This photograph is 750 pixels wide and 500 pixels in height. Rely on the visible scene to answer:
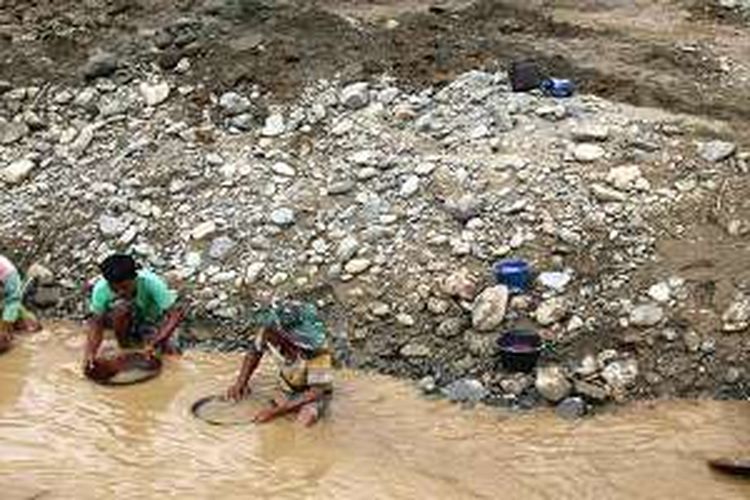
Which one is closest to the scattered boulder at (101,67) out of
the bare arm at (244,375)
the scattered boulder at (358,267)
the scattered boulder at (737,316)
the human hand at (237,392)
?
the scattered boulder at (358,267)

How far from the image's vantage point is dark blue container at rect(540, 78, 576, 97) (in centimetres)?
957

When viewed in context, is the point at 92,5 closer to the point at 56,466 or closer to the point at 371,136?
the point at 371,136

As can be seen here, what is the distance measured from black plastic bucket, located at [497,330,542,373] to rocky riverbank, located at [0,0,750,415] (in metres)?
0.07

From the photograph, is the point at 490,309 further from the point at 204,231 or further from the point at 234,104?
the point at 234,104

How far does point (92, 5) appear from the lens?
474 inches

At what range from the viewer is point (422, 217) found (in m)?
8.52

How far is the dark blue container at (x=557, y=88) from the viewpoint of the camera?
9570 millimetres

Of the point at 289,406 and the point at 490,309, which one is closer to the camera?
the point at 289,406

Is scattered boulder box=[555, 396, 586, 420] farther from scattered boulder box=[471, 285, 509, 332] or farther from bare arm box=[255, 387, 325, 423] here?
bare arm box=[255, 387, 325, 423]

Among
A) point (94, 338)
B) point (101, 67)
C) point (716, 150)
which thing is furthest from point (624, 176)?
point (101, 67)

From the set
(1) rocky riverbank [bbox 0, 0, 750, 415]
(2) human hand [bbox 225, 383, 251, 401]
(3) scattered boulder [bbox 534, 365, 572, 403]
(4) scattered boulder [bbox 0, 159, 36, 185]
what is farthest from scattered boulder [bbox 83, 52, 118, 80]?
(3) scattered boulder [bbox 534, 365, 572, 403]

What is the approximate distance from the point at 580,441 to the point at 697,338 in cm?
112

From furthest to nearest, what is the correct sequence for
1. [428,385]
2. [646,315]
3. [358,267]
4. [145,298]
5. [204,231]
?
[204,231] < [358,267] < [145,298] < [646,315] < [428,385]

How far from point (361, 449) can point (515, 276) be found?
160cm
